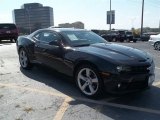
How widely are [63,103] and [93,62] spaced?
98 cm

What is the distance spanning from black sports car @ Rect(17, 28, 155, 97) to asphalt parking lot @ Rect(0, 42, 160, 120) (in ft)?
1.00

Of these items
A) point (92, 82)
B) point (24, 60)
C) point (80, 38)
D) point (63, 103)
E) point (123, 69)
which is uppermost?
point (80, 38)

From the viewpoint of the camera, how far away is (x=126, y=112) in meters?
4.89

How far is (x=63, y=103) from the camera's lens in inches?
211

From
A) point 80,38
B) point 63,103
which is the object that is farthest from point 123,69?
point 80,38

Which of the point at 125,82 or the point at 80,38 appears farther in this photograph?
the point at 80,38

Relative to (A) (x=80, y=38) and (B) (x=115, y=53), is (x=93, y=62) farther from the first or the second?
(A) (x=80, y=38)

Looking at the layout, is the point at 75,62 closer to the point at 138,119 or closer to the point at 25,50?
the point at 138,119

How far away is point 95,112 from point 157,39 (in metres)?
13.9

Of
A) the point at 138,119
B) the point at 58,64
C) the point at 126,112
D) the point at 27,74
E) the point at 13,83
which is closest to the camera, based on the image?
the point at 138,119

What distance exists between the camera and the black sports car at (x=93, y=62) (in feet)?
17.1

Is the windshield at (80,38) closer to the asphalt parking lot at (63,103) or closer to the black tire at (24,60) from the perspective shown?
the asphalt parking lot at (63,103)

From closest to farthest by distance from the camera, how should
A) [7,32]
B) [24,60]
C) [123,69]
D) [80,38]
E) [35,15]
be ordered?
[123,69] < [80,38] < [24,60] < [7,32] < [35,15]

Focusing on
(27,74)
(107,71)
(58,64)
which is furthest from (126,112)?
(27,74)
